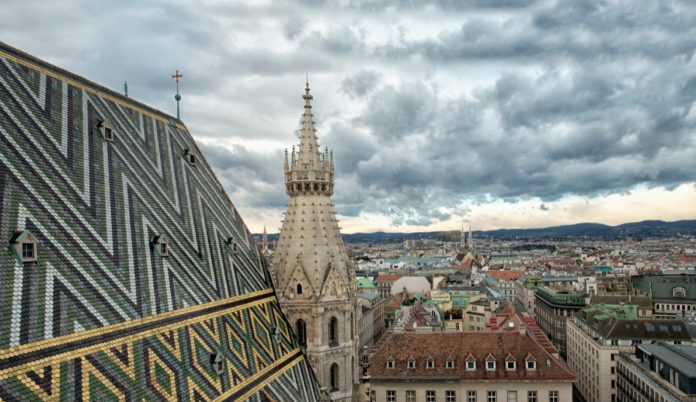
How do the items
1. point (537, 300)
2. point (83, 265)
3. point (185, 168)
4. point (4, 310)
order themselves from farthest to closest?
point (537, 300), point (185, 168), point (83, 265), point (4, 310)

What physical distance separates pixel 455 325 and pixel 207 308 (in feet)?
229

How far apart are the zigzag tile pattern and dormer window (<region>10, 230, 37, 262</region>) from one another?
0.18 m

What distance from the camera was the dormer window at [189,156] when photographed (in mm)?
27844

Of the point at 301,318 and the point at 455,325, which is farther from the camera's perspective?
the point at 455,325

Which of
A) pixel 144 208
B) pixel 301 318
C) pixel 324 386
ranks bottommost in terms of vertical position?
pixel 324 386

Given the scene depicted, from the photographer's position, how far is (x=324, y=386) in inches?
1220

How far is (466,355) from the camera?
48000 millimetres

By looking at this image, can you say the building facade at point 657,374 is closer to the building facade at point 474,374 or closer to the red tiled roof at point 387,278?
the building facade at point 474,374

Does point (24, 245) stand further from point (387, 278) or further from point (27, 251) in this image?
point (387, 278)

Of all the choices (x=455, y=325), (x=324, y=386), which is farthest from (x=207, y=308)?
(x=455, y=325)

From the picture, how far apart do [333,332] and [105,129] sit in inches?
644

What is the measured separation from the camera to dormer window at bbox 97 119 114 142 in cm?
2091

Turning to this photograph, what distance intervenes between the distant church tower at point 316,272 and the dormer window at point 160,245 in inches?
426

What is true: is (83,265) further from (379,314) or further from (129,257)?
(379,314)
